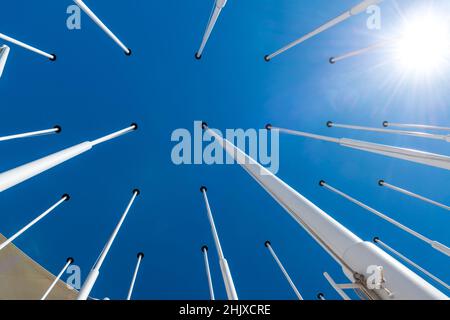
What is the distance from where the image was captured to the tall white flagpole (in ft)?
5.39

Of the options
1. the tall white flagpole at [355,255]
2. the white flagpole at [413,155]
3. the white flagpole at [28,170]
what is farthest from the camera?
the white flagpole at [413,155]

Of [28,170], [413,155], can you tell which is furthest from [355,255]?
[28,170]

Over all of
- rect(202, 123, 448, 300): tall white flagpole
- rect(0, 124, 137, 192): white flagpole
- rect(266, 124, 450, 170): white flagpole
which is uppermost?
rect(266, 124, 450, 170): white flagpole

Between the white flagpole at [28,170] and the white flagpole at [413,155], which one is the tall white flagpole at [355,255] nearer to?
the white flagpole at [413,155]

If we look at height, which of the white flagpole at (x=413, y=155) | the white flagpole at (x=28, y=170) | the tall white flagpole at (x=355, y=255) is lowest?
the tall white flagpole at (x=355, y=255)

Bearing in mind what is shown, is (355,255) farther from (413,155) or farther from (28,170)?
(28,170)

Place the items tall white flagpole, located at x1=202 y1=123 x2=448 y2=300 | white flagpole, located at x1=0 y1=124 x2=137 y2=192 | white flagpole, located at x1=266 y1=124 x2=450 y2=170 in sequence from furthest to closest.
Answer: white flagpole, located at x1=266 y1=124 x2=450 y2=170 → white flagpole, located at x1=0 y1=124 x2=137 y2=192 → tall white flagpole, located at x1=202 y1=123 x2=448 y2=300

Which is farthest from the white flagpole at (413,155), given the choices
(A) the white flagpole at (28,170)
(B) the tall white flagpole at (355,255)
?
(A) the white flagpole at (28,170)

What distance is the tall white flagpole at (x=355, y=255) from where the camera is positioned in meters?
1.64

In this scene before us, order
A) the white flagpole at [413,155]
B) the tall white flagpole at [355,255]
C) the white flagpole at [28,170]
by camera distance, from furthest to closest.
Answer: the white flagpole at [413,155], the white flagpole at [28,170], the tall white flagpole at [355,255]

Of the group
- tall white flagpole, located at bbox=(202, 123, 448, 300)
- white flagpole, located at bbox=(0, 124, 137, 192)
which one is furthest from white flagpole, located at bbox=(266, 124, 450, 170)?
white flagpole, located at bbox=(0, 124, 137, 192)

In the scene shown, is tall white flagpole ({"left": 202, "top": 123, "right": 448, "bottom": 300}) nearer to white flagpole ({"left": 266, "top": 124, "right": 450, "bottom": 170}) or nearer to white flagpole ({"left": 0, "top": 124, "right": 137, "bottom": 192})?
white flagpole ({"left": 266, "top": 124, "right": 450, "bottom": 170})

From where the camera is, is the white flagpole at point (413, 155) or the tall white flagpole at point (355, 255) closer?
the tall white flagpole at point (355, 255)

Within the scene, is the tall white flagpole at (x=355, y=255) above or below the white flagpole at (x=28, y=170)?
below
